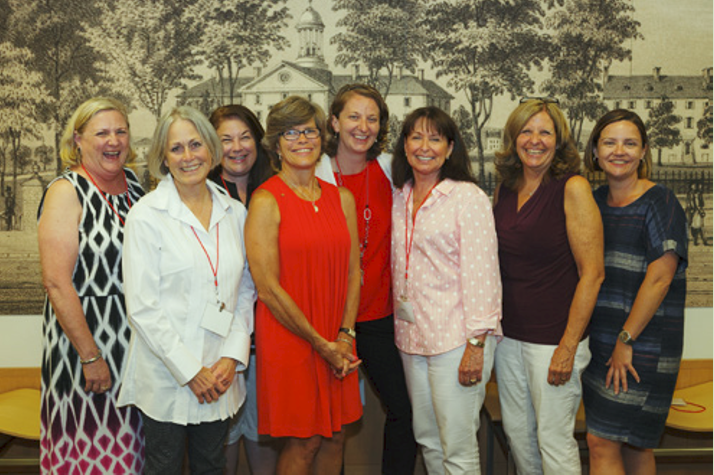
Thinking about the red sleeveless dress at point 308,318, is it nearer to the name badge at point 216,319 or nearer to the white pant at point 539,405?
the name badge at point 216,319

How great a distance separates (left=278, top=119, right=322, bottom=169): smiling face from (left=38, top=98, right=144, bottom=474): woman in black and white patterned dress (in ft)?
2.41

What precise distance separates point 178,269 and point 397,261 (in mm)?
993

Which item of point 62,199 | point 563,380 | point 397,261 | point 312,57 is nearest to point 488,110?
point 312,57

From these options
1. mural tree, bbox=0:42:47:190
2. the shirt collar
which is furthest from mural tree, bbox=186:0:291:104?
the shirt collar

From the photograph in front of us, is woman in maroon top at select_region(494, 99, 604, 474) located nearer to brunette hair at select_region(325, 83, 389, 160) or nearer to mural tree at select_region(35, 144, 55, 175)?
brunette hair at select_region(325, 83, 389, 160)

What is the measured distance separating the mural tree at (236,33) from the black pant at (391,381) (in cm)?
177

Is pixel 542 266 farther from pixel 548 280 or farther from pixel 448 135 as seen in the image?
pixel 448 135

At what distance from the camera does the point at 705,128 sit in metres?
3.77

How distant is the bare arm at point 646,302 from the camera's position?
2.51m

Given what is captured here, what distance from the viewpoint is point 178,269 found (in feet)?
7.06

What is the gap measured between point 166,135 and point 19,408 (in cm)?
213

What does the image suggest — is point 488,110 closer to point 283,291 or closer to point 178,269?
Answer: point 283,291

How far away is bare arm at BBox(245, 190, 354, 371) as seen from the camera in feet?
7.69

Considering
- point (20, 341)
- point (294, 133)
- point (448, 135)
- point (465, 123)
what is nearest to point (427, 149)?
point (448, 135)
